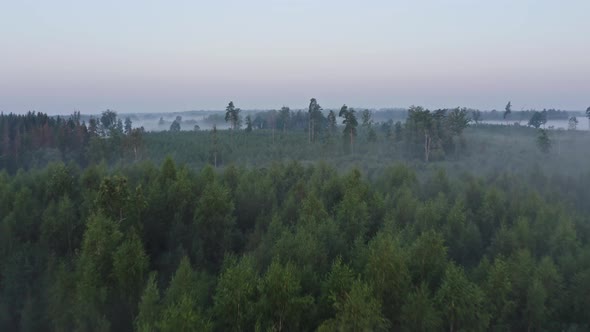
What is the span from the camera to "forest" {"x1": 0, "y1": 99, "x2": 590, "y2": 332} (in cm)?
1916

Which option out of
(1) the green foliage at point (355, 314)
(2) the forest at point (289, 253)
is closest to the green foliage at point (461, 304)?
(2) the forest at point (289, 253)

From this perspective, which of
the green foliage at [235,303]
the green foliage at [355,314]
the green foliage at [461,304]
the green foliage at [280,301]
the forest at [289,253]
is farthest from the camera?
the green foliage at [461,304]

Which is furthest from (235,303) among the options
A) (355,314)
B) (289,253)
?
(289,253)

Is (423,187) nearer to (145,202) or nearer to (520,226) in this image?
(520,226)

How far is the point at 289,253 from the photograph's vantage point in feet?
77.2

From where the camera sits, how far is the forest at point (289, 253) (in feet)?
62.8

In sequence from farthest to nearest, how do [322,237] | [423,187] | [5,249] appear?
[423,187]
[5,249]
[322,237]

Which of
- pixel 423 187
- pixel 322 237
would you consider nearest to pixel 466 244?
pixel 322 237

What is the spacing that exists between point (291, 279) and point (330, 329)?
8.70ft

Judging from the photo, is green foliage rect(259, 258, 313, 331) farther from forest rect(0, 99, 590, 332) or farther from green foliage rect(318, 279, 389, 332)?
green foliage rect(318, 279, 389, 332)

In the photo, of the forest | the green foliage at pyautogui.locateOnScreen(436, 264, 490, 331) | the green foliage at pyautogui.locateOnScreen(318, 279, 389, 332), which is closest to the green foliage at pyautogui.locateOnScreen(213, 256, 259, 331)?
the forest

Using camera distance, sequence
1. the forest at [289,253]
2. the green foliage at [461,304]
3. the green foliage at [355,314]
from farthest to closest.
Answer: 1. the green foliage at [461,304]
2. the forest at [289,253]
3. the green foliage at [355,314]

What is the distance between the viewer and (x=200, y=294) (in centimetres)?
2092

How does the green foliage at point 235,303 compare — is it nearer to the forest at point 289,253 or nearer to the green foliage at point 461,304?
the forest at point 289,253
